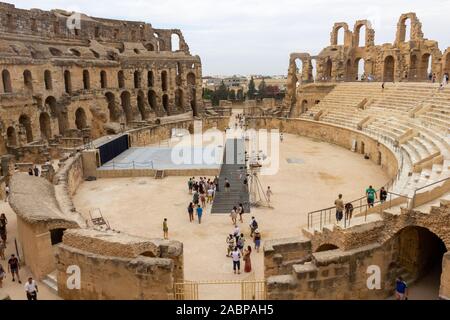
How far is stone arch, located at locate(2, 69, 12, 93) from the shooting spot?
2645 centimetres

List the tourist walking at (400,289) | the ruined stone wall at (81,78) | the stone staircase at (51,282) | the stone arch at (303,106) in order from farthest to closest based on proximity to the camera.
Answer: the stone arch at (303,106), the ruined stone wall at (81,78), the stone staircase at (51,282), the tourist walking at (400,289)

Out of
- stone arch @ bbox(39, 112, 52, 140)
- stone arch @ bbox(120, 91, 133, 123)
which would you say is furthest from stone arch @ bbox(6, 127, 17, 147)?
stone arch @ bbox(120, 91, 133, 123)

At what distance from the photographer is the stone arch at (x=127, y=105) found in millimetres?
37438

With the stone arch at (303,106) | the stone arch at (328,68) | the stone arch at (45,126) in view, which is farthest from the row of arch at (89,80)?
the stone arch at (328,68)

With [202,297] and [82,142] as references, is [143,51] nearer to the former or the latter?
[82,142]

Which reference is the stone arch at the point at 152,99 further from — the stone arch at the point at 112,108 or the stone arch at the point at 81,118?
the stone arch at the point at 81,118

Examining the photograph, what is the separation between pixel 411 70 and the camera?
35.5 meters

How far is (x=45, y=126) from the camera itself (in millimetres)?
29094

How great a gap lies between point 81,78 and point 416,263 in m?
29.6

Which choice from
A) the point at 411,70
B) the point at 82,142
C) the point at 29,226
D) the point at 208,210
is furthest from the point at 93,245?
the point at 411,70

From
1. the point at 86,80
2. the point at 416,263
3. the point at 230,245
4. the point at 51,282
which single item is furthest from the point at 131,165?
the point at 416,263

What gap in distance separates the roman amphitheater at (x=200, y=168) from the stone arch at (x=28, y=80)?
152 mm

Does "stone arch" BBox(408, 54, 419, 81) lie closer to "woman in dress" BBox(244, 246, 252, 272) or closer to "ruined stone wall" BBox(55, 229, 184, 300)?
"woman in dress" BBox(244, 246, 252, 272)

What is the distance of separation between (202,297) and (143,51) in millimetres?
35472
